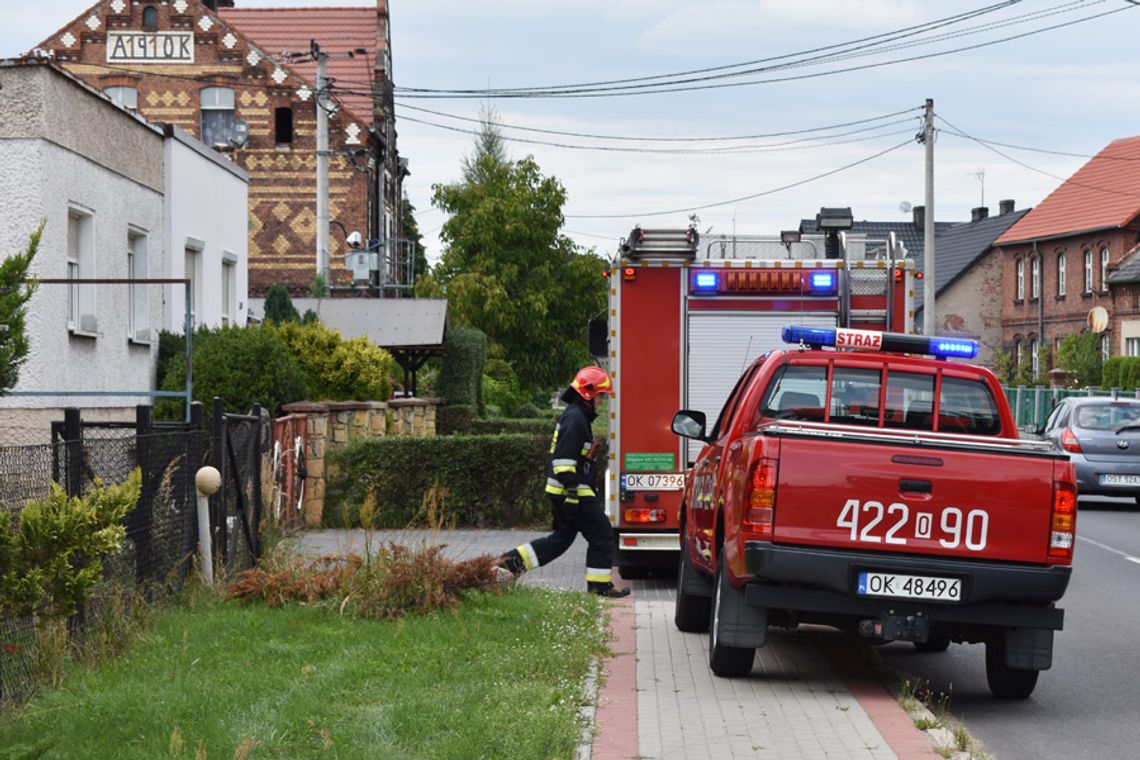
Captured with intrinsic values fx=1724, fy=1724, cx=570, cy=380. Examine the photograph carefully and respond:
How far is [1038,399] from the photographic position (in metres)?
56.8

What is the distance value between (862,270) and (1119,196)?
59.0m

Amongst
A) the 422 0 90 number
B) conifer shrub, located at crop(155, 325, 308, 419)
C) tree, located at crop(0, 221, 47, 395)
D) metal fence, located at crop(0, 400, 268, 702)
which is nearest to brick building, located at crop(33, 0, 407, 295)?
conifer shrub, located at crop(155, 325, 308, 419)

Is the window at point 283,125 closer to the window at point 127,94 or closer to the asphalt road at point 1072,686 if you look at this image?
the window at point 127,94

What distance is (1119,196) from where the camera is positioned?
6981 centimetres

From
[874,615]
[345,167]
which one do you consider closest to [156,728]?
[874,615]

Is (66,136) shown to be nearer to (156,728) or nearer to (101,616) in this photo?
(101,616)

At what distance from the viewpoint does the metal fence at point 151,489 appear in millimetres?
8297

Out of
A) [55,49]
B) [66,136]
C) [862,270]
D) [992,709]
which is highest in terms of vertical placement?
[55,49]

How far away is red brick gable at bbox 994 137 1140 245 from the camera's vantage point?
6881cm

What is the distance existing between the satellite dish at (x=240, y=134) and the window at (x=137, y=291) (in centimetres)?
2784

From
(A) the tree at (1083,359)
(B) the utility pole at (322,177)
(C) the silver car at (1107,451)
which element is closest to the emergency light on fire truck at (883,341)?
(C) the silver car at (1107,451)

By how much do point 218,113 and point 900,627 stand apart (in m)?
44.5

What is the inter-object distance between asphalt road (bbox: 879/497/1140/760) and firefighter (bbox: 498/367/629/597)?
2518 mm

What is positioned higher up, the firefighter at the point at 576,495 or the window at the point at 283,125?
the window at the point at 283,125
